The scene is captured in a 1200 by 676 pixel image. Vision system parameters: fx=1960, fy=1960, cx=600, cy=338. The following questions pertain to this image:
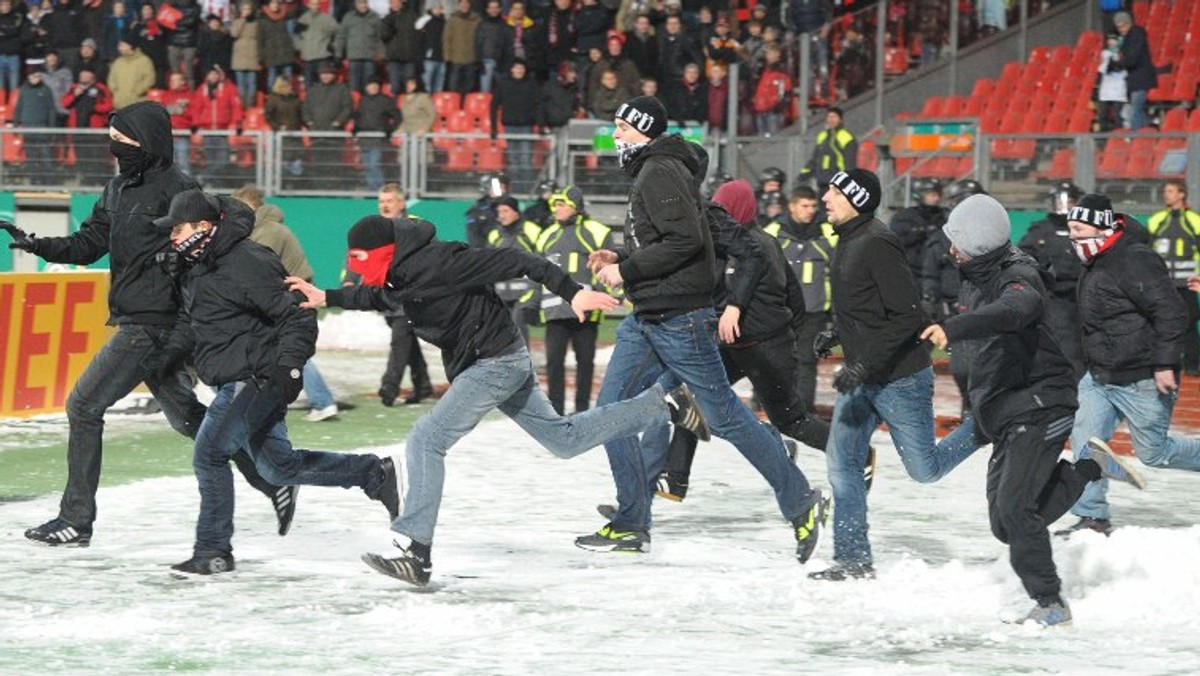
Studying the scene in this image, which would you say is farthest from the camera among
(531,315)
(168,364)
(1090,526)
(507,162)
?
(507,162)

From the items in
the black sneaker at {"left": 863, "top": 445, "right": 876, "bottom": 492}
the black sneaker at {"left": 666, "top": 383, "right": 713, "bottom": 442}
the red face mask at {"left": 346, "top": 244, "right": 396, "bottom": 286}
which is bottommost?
the black sneaker at {"left": 863, "top": 445, "right": 876, "bottom": 492}

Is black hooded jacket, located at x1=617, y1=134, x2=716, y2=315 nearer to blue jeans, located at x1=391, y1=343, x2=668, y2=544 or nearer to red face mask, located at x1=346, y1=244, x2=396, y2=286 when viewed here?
blue jeans, located at x1=391, y1=343, x2=668, y2=544

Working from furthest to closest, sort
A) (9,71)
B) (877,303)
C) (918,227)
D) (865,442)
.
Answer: (9,71)
(918,227)
(865,442)
(877,303)

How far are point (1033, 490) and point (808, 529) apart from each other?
147cm

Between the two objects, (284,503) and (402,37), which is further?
(402,37)

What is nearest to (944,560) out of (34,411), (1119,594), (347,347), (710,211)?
(1119,594)

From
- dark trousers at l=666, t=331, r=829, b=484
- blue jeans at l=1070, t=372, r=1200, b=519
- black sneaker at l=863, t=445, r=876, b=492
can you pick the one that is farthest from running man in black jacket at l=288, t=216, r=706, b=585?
blue jeans at l=1070, t=372, r=1200, b=519

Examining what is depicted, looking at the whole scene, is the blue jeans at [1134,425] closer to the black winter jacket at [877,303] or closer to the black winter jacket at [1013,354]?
the black winter jacket at [877,303]

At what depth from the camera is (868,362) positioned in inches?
312

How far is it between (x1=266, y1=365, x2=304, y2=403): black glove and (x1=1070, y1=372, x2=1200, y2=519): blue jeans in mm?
3792

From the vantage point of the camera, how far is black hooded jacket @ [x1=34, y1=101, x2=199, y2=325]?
28.7ft

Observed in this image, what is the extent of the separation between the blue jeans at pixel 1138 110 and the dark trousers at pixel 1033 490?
49.8ft

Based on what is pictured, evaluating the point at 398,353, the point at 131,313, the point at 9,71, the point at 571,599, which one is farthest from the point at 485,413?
the point at 9,71

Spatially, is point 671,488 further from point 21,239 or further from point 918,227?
point 918,227
